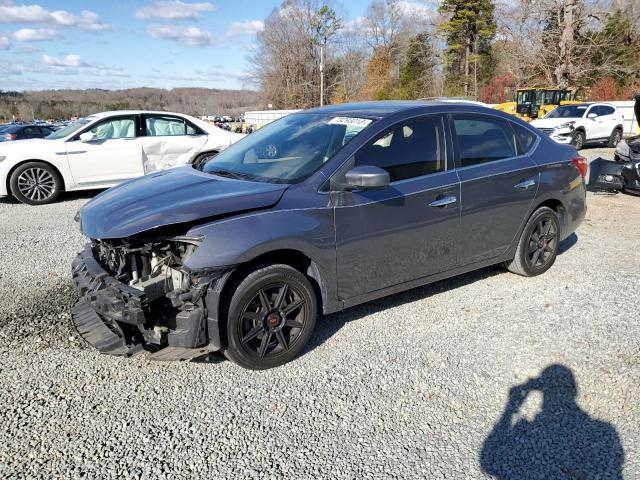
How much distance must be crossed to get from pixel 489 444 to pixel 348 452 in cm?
75

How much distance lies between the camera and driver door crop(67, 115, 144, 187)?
8961 millimetres

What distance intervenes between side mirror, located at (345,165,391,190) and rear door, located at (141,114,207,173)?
270 inches

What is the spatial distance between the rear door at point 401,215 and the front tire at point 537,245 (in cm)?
104

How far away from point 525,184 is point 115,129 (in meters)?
7.39

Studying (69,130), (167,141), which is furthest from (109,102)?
(167,141)

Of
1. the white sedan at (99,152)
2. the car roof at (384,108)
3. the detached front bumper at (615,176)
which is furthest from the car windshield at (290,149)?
the detached front bumper at (615,176)

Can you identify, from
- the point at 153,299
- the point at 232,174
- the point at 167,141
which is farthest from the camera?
the point at 167,141

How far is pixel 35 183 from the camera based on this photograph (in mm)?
8797

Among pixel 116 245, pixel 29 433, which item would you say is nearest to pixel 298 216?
pixel 116 245

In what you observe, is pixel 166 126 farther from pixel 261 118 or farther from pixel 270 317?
pixel 261 118

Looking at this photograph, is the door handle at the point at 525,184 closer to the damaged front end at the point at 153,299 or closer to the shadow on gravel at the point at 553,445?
the shadow on gravel at the point at 553,445

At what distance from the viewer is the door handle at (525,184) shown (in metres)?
4.62

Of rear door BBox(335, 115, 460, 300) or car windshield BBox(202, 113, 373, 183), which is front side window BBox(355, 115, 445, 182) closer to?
rear door BBox(335, 115, 460, 300)

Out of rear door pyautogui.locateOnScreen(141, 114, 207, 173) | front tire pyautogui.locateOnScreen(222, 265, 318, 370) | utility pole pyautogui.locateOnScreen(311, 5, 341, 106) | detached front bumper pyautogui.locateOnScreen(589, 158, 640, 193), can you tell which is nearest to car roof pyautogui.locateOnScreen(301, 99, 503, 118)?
front tire pyautogui.locateOnScreen(222, 265, 318, 370)
